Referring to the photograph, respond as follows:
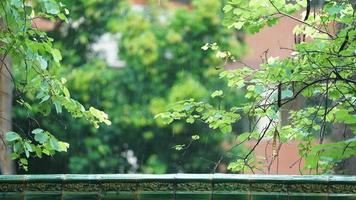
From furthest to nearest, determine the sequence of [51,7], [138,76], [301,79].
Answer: [138,76], [301,79], [51,7]

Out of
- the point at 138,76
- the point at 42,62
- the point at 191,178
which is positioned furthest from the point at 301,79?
the point at 138,76

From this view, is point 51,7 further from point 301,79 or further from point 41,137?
point 301,79

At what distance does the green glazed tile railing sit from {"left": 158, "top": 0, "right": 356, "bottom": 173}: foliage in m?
0.17

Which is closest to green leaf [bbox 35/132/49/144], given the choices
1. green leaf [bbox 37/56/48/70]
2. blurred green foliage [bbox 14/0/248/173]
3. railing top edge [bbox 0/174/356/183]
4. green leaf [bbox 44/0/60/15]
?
railing top edge [bbox 0/174/356/183]

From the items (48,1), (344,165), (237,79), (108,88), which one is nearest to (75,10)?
(108,88)

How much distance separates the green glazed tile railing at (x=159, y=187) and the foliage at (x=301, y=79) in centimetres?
17

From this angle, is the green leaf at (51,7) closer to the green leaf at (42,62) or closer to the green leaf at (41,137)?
the green leaf at (42,62)

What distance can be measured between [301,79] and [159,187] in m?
0.78

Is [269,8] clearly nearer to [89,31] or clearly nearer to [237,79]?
[237,79]

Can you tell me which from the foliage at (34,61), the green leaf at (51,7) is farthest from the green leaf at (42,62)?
the green leaf at (51,7)

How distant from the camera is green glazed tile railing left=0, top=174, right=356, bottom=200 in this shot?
208cm

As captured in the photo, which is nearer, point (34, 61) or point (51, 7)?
point (51, 7)

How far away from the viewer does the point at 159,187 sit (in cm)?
211

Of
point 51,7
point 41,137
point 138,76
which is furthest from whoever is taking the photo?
point 138,76
